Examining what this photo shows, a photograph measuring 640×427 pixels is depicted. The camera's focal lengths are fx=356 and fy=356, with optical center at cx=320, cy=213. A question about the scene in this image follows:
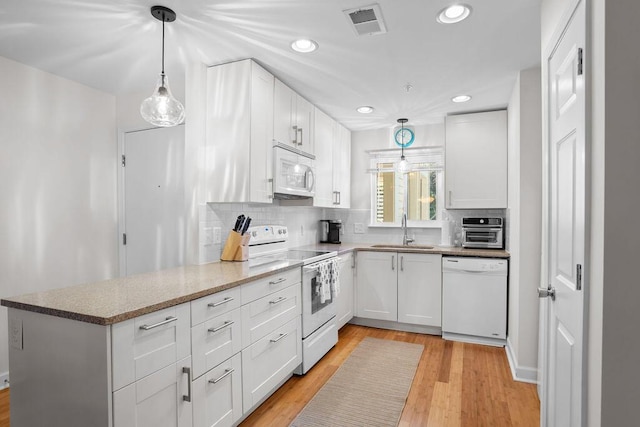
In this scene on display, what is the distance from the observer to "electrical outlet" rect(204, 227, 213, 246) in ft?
8.76

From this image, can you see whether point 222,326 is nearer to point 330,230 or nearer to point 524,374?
point 524,374

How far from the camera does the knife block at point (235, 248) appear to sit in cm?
272

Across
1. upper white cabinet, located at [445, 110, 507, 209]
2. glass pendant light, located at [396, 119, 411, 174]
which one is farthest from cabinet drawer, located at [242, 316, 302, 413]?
upper white cabinet, located at [445, 110, 507, 209]

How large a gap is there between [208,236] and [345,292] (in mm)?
1682

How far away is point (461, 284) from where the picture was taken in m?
3.52

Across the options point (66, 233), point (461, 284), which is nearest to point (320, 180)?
point (461, 284)

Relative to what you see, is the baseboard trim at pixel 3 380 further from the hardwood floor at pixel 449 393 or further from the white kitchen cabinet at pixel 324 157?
the white kitchen cabinet at pixel 324 157

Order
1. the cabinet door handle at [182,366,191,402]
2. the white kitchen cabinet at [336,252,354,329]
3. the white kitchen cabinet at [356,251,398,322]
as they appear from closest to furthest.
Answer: the cabinet door handle at [182,366,191,402] → the white kitchen cabinet at [336,252,354,329] → the white kitchen cabinet at [356,251,398,322]

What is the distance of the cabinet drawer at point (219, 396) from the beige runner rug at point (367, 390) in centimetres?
41

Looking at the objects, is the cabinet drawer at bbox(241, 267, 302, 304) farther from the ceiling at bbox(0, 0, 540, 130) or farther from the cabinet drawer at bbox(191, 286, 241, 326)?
the ceiling at bbox(0, 0, 540, 130)

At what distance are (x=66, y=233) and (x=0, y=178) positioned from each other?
1.98 ft

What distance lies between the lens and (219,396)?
Result: 6.19 ft

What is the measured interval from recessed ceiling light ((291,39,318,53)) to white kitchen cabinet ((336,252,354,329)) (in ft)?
6.30

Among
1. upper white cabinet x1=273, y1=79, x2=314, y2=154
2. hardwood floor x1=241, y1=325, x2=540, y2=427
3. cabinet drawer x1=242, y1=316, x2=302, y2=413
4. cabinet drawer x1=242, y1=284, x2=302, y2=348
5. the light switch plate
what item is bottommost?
hardwood floor x1=241, y1=325, x2=540, y2=427
